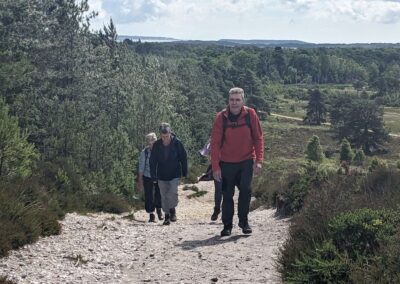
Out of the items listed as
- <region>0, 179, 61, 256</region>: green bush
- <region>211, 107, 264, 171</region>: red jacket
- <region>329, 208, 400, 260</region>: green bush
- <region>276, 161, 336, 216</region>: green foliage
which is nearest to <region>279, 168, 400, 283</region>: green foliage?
<region>329, 208, 400, 260</region>: green bush

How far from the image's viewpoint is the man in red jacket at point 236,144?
751 cm

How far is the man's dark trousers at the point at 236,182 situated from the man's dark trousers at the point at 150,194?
3.63 meters

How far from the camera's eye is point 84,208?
1248 cm

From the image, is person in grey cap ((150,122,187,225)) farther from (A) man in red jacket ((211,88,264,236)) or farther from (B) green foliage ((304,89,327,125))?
(B) green foliage ((304,89,327,125))

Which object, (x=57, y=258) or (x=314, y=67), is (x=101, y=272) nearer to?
(x=57, y=258)

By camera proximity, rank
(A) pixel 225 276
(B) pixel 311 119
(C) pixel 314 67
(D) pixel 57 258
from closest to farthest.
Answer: (A) pixel 225 276 < (D) pixel 57 258 < (B) pixel 311 119 < (C) pixel 314 67

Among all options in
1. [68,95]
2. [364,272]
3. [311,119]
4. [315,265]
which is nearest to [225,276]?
[315,265]

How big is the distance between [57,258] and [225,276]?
2.41 meters

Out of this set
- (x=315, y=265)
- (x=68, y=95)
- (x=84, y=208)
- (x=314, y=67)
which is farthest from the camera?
(x=314, y=67)

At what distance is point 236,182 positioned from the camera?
310 inches

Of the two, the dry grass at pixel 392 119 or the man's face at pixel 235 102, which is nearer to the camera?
the man's face at pixel 235 102

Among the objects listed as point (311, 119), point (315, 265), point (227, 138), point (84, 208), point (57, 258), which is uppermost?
point (227, 138)

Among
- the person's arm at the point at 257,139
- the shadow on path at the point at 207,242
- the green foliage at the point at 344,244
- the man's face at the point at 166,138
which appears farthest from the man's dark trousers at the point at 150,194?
the green foliage at the point at 344,244

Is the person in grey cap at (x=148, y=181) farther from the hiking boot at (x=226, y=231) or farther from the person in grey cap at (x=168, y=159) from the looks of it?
the hiking boot at (x=226, y=231)
